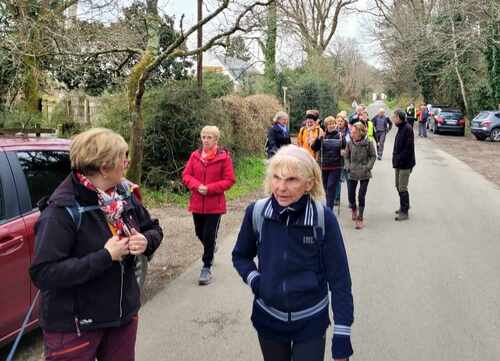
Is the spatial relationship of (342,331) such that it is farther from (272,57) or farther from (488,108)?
(488,108)

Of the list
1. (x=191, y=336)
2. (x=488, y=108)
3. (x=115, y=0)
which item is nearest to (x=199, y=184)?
(x=191, y=336)

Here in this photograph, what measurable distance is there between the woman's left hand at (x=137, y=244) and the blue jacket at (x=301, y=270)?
23.1 inches

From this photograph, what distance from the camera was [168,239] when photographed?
785 cm

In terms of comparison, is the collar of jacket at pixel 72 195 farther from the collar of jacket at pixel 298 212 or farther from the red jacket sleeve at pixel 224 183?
the red jacket sleeve at pixel 224 183

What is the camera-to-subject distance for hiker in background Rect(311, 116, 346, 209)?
8935 mm

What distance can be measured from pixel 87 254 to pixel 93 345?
462mm

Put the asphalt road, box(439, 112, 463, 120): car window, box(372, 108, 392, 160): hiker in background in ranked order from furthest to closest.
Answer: box(439, 112, 463, 120): car window
box(372, 108, 392, 160): hiker in background
the asphalt road

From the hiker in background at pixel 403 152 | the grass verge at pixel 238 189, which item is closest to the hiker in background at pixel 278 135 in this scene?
the grass verge at pixel 238 189

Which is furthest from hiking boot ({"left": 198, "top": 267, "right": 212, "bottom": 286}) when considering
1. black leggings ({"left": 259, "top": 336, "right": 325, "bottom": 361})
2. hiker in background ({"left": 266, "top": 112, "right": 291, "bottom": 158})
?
hiker in background ({"left": 266, "top": 112, "right": 291, "bottom": 158})

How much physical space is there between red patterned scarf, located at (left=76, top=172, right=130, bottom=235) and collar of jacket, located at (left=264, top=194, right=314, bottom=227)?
0.71m

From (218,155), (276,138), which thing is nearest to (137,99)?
(276,138)

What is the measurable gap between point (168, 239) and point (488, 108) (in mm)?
32189

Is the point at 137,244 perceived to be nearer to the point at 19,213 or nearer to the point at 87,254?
the point at 87,254

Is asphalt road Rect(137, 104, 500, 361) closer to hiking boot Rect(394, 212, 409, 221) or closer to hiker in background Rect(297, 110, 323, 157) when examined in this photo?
hiking boot Rect(394, 212, 409, 221)
